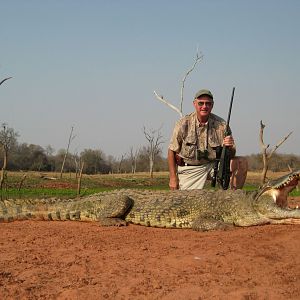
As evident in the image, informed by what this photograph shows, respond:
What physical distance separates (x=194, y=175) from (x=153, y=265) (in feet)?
15.2

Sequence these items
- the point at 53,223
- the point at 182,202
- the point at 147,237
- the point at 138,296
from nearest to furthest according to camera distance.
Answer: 1. the point at 138,296
2. the point at 147,237
3. the point at 182,202
4. the point at 53,223

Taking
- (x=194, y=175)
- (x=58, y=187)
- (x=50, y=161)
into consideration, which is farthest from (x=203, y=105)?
(x=50, y=161)

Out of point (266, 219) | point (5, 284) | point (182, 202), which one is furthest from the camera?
point (182, 202)

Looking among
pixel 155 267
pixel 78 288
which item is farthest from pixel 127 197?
pixel 78 288

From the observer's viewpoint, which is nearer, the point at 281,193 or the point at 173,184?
the point at 281,193

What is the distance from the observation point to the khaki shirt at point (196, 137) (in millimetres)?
8664

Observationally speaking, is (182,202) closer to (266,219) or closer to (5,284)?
(266,219)

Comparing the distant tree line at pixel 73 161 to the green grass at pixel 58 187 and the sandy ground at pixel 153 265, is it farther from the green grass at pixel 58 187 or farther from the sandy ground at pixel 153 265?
the sandy ground at pixel 153 265

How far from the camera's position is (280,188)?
6371 mm

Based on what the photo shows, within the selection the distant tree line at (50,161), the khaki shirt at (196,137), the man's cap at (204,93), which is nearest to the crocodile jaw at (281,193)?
the khaki shirt at (196,137)

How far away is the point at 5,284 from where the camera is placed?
12.9ft

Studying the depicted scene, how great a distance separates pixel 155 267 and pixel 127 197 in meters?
3.40

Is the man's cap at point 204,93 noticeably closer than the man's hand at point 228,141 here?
No

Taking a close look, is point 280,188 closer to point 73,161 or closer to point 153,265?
point 153,265
